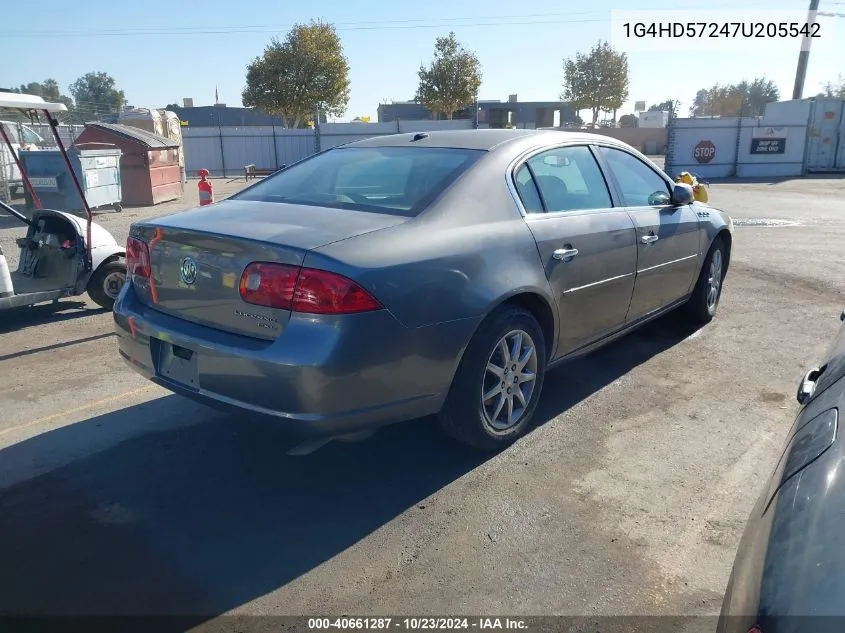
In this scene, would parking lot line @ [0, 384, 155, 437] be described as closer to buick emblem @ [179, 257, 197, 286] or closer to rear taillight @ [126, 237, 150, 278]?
rear taillight @ [126, 237, 150, 278]

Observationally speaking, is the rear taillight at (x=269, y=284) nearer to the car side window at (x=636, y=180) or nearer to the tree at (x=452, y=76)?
the car side window at (x=636, y=180)

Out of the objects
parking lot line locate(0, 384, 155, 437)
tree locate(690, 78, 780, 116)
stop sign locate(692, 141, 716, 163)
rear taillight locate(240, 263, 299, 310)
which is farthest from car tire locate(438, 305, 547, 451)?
tree locate(690, 78, 780, 116)

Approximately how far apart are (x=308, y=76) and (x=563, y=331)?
38172 mm

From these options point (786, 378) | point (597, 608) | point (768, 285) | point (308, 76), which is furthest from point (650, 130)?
point (597, 608)

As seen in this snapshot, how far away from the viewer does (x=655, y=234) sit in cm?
469

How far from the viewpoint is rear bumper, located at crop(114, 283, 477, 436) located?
2.79 m

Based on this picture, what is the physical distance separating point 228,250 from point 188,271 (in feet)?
1.00

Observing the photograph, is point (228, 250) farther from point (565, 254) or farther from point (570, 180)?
point (570, 180)

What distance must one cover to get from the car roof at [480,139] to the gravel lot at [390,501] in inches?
63.9

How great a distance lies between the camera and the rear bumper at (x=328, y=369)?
279 cm

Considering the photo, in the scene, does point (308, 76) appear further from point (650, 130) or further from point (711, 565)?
point (711, 565)

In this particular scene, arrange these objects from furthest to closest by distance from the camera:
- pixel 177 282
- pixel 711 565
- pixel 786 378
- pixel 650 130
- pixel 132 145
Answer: pixel 650 130 → pixel 132 145 → pixel 786 378 → pixel 177 282 → pixel 711 565

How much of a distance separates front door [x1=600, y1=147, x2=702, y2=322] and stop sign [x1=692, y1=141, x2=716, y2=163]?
21805 millimetres

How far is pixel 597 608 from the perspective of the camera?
2.52m
